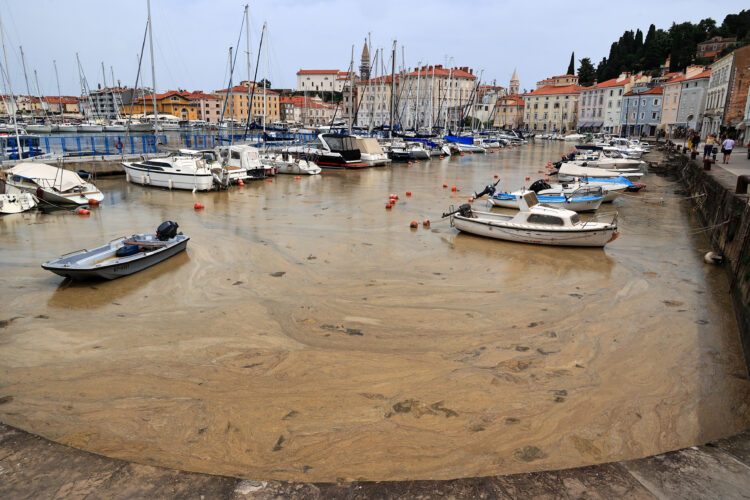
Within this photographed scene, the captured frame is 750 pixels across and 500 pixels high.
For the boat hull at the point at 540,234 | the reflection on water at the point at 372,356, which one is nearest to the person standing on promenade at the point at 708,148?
the reflection on water at the point at 372,356

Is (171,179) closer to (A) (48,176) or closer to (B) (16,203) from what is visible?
(A) (48,176)

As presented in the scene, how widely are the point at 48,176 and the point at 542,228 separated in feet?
61.6

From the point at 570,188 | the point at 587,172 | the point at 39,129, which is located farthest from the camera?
the point at 39,129

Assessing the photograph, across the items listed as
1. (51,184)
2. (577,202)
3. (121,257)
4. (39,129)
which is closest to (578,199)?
(577,202)

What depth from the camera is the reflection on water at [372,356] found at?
221 inches

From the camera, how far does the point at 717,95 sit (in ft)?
173

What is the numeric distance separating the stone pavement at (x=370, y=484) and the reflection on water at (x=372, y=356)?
4.07 feet

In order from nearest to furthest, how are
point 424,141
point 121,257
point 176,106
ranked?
point 121,257
point 424,141
point 176,106

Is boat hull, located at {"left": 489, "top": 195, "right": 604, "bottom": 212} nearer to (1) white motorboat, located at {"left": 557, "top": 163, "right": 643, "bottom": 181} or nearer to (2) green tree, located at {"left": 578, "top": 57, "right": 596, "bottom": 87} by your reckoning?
(1) white motorboat, located at {"left": 557, "top": 163, "right": 643, "bottom": 181}

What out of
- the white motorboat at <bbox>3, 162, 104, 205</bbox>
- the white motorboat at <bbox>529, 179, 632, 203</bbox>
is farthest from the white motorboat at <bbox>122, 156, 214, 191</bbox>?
the white motorboat at <bbox>529, 179, 632, 203</bbox>

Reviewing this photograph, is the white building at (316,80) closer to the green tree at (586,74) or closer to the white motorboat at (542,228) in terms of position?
the green tree at (586,74)

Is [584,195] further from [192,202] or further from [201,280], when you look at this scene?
[192,202]

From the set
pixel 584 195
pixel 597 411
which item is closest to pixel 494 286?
pixel 597 411

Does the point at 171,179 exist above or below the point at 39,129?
below
